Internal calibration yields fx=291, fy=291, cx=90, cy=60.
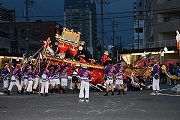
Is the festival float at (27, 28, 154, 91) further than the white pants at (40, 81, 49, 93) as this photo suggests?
Yes

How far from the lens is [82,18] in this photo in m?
116

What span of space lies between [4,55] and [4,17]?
1618 centimetres

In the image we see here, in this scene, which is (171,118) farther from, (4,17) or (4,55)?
(4,55)

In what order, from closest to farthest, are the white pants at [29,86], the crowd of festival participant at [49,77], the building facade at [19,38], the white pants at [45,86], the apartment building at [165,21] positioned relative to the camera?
the white pants at [45,86] < the crowd of festival participant at [49,77] < the white pants at [29,86] < the apartment building at [165,21] < the building facade at [19,38]

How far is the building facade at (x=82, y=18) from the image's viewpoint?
11506 cm

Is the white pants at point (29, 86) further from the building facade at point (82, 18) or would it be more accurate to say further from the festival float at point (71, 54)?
the building facade at point (82, 18)

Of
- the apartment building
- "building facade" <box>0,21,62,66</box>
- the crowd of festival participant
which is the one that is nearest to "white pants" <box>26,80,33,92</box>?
the crowd of festival participant

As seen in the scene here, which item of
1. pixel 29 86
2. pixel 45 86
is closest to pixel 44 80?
pixel 45 86

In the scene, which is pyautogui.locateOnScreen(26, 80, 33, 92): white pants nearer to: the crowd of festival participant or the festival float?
the crowd of festival participant

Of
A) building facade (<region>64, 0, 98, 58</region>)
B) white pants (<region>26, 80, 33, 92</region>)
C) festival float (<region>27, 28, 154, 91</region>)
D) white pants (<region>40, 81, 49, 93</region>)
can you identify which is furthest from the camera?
building facade (<region>64, 0, 98, 58</region>)

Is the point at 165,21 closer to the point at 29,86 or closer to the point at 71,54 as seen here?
the point at 71,54

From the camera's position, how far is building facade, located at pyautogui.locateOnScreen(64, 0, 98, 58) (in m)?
115

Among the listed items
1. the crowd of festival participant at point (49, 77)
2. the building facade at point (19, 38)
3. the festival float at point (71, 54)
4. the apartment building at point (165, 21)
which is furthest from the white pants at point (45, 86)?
the apartment building at point (165, 21)

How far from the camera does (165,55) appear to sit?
39.0 m
